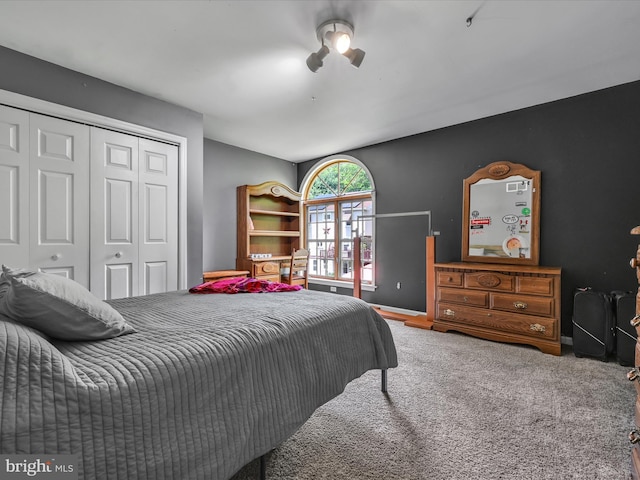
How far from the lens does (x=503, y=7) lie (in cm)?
188

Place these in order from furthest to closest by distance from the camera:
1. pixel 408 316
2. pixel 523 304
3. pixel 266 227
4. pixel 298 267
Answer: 1. pixel 266 227
2. pixel 298 267
3. pixel 408 316
4. pixel 523 304

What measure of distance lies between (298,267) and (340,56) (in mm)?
3202

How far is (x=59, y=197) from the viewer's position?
250cm

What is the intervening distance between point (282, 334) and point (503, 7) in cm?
239

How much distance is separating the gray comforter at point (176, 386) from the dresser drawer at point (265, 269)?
2.82m

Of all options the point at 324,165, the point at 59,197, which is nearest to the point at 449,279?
the point at 324,165

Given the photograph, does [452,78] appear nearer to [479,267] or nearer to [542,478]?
[479,267]

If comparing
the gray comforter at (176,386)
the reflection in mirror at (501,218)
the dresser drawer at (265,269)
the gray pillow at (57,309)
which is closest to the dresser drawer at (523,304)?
the reflection in mirror at (501,218)

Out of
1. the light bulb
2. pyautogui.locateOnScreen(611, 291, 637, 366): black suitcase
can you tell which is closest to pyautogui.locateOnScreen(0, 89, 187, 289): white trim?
the light bulb

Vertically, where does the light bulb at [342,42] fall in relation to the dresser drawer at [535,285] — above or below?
above

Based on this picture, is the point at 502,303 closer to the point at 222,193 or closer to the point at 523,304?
the point at 523,304

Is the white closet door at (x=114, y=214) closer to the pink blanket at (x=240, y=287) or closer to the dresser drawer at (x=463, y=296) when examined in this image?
the pink blanket at (x=240, y=287)

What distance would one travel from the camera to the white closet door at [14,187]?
225 cm

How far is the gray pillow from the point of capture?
99 cm
